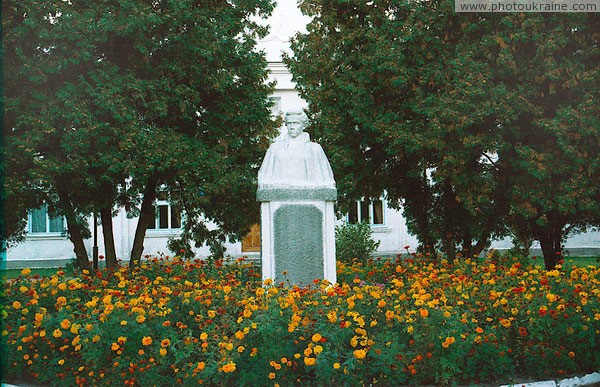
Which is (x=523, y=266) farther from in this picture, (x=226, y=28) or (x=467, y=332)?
(x=226, y=28)

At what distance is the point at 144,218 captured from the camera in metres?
14.7

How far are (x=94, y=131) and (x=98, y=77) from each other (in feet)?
3.38

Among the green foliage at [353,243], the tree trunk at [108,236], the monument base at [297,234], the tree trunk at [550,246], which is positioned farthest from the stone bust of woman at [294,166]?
the green foliage at [353,243]

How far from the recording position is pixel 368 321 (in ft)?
22.0

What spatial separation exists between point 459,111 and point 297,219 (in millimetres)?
4898

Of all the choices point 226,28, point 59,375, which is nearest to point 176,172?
point 226,28

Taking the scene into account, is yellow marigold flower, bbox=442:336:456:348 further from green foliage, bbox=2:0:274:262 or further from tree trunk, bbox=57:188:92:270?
tree trunk, bbox=57:188:92:270

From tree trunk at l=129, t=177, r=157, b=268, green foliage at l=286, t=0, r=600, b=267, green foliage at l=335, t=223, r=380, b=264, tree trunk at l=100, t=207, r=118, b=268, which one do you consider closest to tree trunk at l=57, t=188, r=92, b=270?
tree trunk at l=100, t=207, r=118, b=268

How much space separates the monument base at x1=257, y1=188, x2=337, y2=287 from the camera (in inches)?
341

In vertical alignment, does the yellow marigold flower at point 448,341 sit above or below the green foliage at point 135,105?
below

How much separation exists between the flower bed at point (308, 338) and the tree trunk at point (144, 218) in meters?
6.64

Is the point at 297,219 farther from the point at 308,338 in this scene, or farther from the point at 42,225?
the point at 42,225

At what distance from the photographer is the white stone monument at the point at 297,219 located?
8.67 m

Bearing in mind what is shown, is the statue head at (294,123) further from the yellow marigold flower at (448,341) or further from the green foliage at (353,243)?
the green foliage at (353,243)
